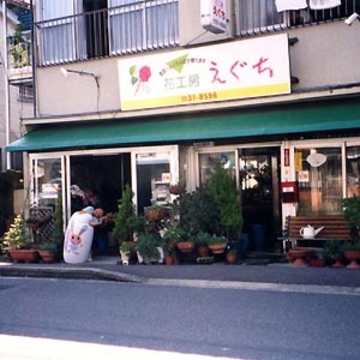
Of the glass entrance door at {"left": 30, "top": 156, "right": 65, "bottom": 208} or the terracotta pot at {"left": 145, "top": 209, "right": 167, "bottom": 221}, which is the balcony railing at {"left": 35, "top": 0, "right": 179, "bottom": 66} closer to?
the glass entrance door at {"left": 30, "top": 156, "right": 65, "bottom": 208}

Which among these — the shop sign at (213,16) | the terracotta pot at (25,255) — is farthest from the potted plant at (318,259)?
the terracotta pot at (25,255)

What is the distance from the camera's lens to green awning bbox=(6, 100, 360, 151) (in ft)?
36.2

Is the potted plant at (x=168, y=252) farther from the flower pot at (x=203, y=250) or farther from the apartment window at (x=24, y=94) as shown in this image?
the apartment window at (x=24, y=94)

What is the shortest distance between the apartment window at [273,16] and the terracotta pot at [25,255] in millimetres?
6368

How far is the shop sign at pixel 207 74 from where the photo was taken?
38.6 ft

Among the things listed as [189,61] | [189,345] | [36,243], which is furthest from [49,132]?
[189,345]

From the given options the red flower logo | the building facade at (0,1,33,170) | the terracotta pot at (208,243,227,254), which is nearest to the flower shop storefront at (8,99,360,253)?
the red flower logo

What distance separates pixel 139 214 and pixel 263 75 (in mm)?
4037

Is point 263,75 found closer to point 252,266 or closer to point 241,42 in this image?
point 241,42

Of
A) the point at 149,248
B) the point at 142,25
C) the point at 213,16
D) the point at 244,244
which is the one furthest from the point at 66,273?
the point at 142,25

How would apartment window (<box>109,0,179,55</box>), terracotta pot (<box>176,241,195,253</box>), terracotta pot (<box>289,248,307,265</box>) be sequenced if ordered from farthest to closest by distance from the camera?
apartment window (<box>109,0,179,55</box>), terracotta pot (<box>176,241,195,253</box>), terracotta pot (<box>289,248,307,265</box>)

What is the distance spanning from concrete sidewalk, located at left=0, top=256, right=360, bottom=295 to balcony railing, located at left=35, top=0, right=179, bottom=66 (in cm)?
494

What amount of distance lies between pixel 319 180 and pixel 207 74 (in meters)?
3.12

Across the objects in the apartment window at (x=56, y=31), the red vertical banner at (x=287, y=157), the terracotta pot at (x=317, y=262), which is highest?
the apartment window at (x=56, y=31)
